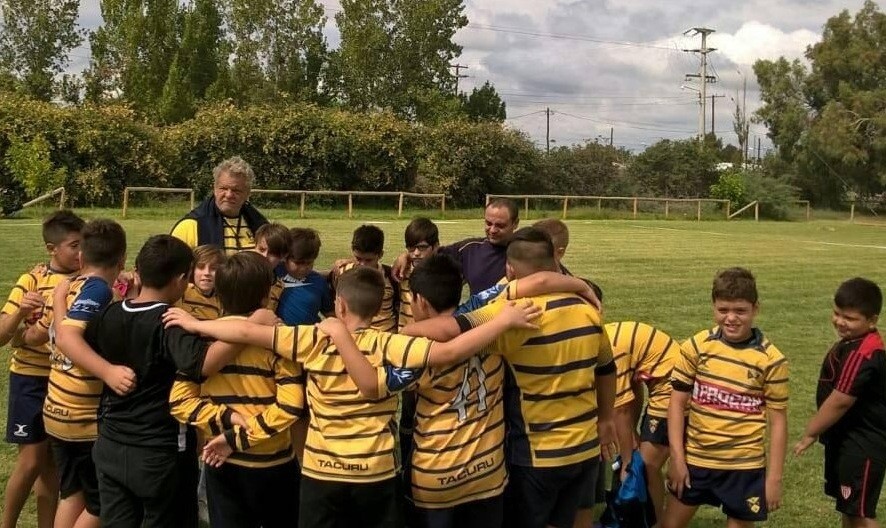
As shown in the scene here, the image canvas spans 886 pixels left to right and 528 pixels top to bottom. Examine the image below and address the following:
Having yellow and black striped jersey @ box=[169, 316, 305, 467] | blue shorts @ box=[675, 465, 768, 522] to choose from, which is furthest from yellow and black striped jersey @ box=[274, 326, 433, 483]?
blue shorts @ box=[675, 465, 768, 522]

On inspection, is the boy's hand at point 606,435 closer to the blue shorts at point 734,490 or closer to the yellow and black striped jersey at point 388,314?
the blue shorts at point 734,490

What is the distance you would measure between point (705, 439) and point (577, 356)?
2.81ft

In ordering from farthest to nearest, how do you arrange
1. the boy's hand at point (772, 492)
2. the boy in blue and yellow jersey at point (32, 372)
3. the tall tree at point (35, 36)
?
1. the tall tree at point (35, 36)
2. the boy in blue and yellow jersey at point (32, 372)
3. the boy's hand at point (772, 492)

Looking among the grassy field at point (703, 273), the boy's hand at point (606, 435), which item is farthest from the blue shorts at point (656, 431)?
the grassy field at point (703, 273)

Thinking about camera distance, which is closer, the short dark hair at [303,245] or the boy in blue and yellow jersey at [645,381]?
the boy in blue and yellow jersey at [645,381]

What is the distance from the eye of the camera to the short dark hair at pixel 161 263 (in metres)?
3.16

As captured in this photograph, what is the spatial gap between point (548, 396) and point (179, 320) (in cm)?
145

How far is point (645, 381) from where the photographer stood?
4.19 meters

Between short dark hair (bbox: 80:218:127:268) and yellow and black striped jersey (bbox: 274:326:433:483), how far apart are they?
41.9 inches

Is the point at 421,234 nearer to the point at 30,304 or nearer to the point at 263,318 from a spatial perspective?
the point at 263,318

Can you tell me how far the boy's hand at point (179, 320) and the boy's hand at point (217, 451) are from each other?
16.7 inches

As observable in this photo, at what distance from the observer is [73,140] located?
31.6 m

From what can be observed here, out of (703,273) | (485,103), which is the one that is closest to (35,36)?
(485,103)

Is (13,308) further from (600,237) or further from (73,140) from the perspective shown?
(73,140)
